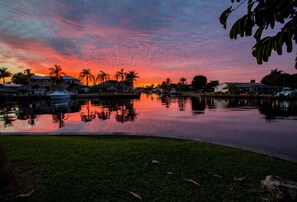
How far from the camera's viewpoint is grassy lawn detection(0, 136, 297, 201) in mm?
4070

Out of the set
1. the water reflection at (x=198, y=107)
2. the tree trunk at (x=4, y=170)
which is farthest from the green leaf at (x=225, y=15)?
the water reflection at (x=198, y=107)

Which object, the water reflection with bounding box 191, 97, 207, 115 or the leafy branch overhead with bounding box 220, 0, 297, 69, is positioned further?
the water reflection with bounding box 191, 97, 207, 115

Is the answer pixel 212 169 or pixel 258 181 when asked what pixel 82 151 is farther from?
pixel 258 181

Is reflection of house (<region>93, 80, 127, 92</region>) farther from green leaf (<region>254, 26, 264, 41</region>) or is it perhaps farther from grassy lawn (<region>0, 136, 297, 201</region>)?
green leaf (<region>254, 26, 264, 41</region>)

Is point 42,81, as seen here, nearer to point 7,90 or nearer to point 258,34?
point 7,90

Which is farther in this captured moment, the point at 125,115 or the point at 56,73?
the point at 56,73

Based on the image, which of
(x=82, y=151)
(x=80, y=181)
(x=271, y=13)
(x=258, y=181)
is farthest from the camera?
(x=82, y=151)

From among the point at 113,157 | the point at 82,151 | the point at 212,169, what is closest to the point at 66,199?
the point at 113,157

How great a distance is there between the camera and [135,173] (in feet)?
16.8

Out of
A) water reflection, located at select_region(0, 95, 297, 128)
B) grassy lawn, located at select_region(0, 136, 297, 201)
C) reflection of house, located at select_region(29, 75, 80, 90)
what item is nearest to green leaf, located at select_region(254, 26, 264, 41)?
grassy lawn, located at select_region(0, 136, 297, 201)

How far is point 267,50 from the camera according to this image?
224 centimetres

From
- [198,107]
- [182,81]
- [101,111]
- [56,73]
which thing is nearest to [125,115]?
[101,111]

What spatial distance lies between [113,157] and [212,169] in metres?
2.92

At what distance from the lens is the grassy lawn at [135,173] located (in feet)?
13.4
